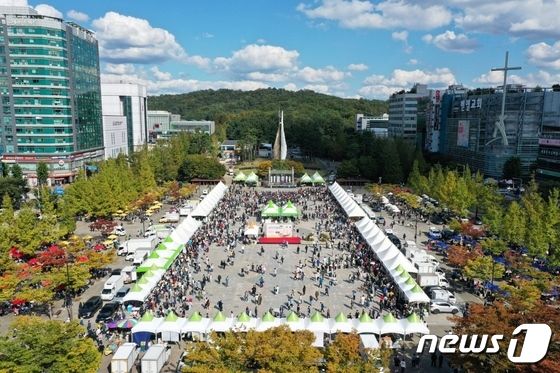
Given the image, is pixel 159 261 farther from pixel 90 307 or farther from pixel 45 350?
pixel 45 350

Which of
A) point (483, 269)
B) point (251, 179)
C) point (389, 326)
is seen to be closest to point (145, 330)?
point (389, 326)

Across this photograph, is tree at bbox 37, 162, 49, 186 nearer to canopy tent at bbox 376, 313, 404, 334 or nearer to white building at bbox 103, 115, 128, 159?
white building at bbox 103, 115, 128, 159

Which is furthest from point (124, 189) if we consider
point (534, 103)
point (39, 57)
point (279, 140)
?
point (534, 103)

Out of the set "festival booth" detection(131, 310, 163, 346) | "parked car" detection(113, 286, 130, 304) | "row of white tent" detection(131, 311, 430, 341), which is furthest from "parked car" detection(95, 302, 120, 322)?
"row of white tent" detection(131, 311, 430, 341)

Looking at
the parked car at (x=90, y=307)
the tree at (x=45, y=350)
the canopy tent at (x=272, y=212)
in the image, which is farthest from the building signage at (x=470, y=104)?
the tree at (x=45, y=350)

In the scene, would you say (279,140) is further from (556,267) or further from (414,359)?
(414,359)

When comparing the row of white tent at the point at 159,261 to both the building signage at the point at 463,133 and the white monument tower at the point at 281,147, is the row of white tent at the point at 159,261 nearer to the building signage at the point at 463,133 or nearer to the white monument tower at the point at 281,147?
the white monument tower at the point at 281,147

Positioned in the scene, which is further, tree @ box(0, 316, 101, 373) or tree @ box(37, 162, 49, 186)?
tree @ box(37, 162, 49, 186)
